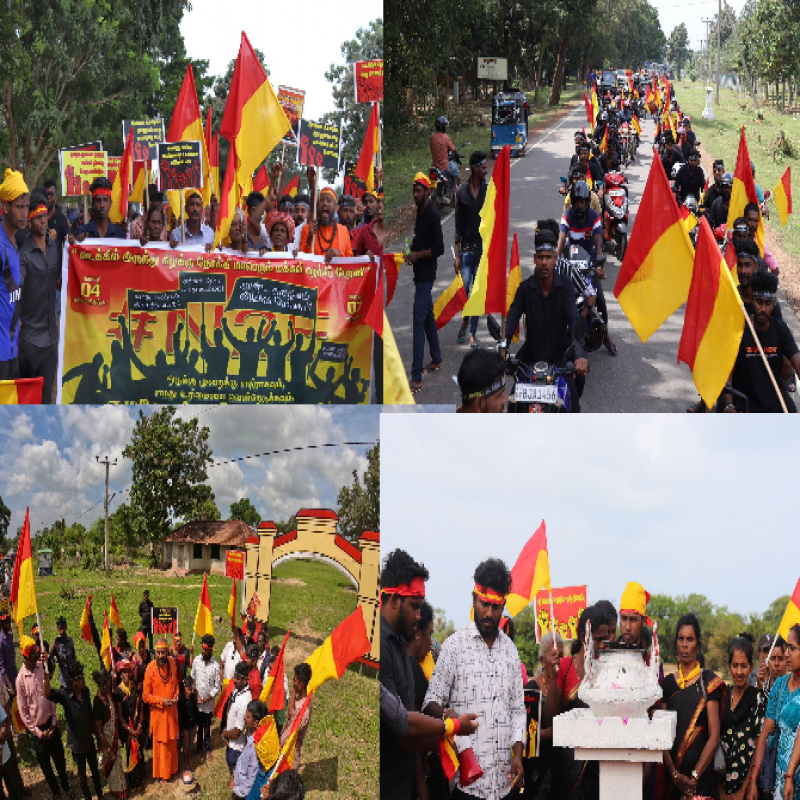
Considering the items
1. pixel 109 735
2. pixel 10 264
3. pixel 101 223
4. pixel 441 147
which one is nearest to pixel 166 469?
pixel 109 735

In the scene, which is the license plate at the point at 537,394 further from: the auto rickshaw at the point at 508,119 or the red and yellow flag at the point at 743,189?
the auto rickshaw at the point at 508,119

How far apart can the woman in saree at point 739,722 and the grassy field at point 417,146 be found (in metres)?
17.5

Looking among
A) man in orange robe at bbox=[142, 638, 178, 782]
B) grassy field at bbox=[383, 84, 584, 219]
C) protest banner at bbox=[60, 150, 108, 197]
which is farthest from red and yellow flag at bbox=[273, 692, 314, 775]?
grassy field at bbox=[383, 84, 584, 219]

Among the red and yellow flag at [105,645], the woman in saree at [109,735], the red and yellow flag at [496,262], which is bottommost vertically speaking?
Answer: the woman in saree at [109,735]

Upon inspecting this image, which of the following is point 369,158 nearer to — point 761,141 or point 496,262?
point 496,262

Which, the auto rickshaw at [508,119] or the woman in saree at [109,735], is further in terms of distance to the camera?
the auto rickshaw at [508,119]

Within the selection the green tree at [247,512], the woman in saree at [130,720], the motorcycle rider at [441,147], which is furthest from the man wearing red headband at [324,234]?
the motorcycle rider at [441,147]

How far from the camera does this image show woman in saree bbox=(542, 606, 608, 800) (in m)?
5.43

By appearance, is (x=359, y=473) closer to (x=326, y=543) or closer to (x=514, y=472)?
(x=326, y=543)

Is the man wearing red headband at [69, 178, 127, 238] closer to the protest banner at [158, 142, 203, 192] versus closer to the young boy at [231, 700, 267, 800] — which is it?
the protest banner at [158, 142, 203, 192]

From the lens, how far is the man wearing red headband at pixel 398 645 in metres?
5.40

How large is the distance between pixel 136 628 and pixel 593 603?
8.82 ft

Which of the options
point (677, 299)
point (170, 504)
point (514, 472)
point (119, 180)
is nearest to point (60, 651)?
point (170, 504)

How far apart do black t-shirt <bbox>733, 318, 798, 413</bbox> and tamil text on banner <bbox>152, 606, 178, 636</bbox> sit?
427 centimetres
